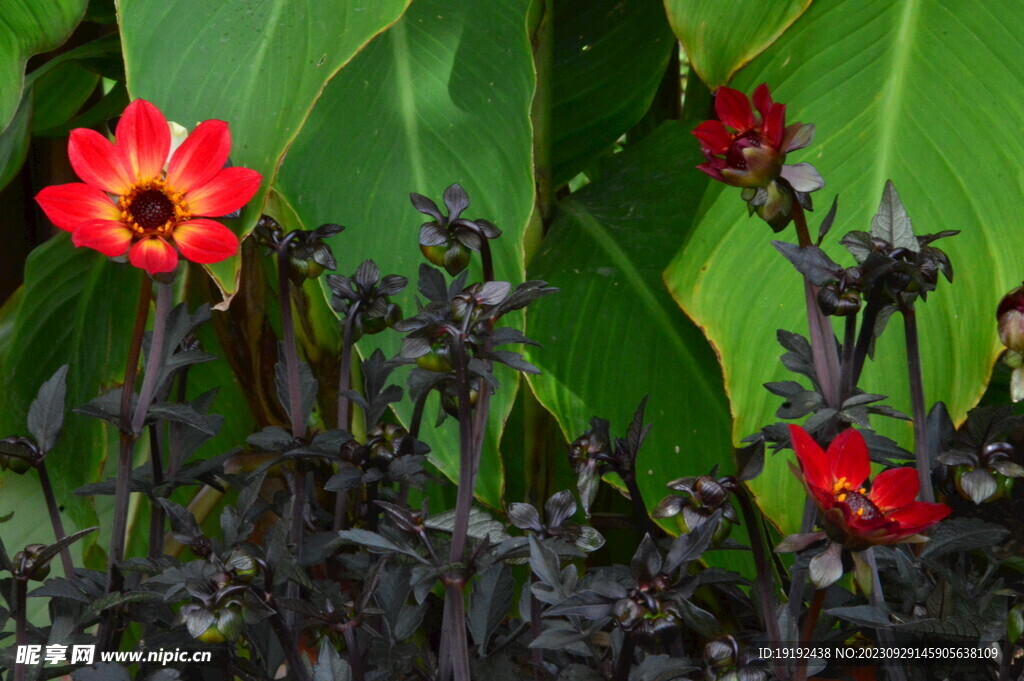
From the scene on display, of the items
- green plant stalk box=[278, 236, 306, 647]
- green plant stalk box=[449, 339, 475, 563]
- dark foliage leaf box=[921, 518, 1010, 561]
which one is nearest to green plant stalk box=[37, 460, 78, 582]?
green plant stalk box=[278, 236, 306, 647]

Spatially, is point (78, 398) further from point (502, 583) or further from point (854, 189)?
point (854, 189)

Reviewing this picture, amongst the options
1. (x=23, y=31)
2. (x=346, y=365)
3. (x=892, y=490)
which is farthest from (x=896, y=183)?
(x=23, y=31)

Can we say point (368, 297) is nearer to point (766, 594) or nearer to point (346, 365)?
point (346, 365)

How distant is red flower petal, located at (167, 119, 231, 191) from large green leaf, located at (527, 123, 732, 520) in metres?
0.29

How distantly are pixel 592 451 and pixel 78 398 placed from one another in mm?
540

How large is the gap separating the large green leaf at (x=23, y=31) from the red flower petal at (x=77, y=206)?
0.17 metres

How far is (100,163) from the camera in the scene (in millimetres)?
422

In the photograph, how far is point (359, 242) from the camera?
1.90 feet

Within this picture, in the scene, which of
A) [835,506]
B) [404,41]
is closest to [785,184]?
[835,506]

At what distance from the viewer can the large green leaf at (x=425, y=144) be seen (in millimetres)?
578

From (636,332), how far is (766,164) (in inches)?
11.6

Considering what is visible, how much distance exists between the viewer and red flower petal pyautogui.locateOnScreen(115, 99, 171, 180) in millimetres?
407

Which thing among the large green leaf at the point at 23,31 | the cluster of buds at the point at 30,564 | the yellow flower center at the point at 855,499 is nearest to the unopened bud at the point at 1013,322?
the yellow flower center at the point at 855,499

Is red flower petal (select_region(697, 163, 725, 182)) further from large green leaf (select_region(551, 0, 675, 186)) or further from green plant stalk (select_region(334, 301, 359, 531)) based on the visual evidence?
large green leaf (select_region(551, 0, 675, 186))
